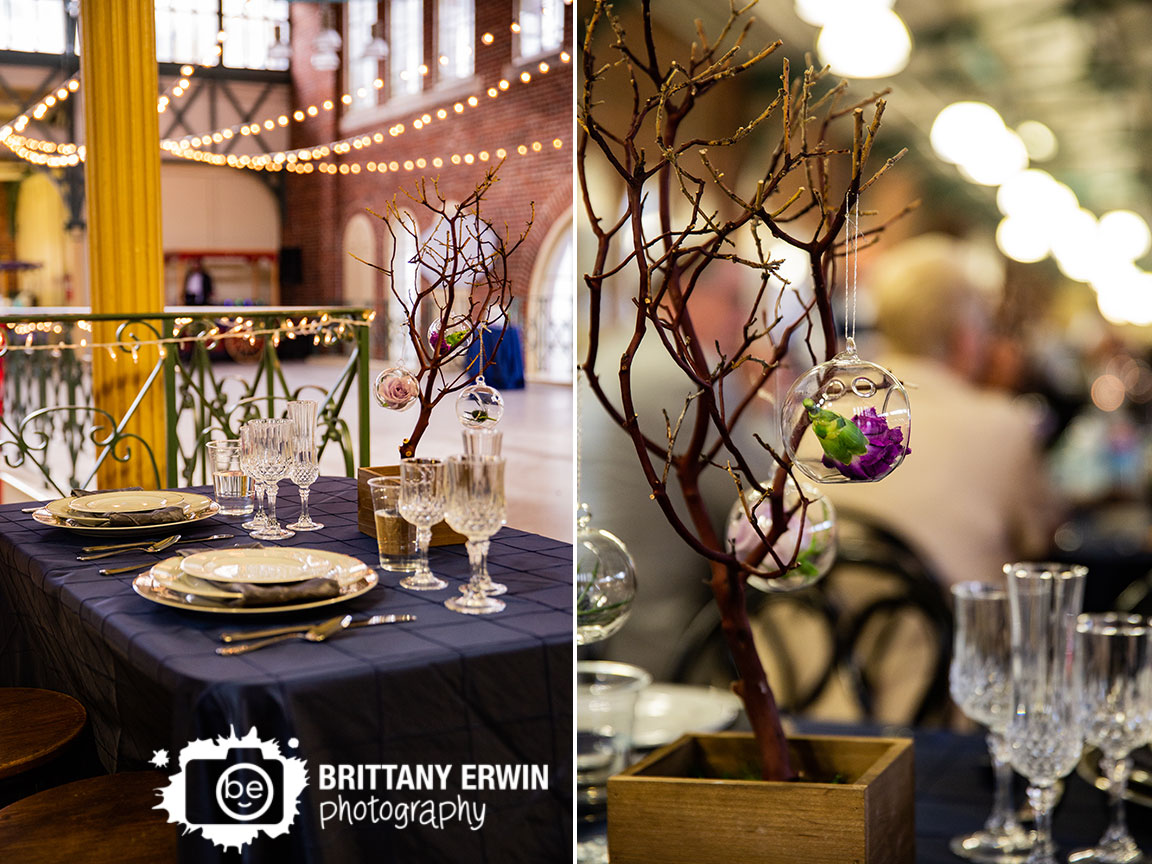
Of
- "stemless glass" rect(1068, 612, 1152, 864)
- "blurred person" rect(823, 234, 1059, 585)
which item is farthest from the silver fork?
"blurred person" rect(823, 234, 1059, 585)

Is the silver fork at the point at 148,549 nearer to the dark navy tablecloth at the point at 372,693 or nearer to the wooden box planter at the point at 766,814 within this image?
the dark navy tablecloth at the point at 372,693

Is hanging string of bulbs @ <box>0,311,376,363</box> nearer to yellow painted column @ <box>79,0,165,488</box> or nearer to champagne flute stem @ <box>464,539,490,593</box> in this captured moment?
yellow painted column @ <box>79,0,165,488</box>

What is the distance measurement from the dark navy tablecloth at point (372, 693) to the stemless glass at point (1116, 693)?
0.77 metres

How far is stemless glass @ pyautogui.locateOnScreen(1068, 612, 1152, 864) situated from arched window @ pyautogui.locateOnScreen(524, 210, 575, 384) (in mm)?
803

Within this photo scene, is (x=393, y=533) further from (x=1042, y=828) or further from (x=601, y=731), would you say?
(x=1042, y=828)

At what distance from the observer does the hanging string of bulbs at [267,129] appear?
172cm

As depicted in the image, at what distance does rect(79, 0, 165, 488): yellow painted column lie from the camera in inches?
99.1

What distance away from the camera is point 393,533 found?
144 cm

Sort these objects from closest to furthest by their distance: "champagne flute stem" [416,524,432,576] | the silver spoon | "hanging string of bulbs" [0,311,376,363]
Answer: the silver spoon
"champagne flute stem" [416,524,432,576]
"hanging string of bulbs" [0,311,376,363]

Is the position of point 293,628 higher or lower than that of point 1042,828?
higher

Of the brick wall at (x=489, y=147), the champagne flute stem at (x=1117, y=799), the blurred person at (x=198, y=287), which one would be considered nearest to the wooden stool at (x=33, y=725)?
the brick wall at (x=489, y=147)

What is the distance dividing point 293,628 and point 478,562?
0.69 feet

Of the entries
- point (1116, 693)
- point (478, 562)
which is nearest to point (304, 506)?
→ point (478, 562)

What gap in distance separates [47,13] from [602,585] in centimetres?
202
